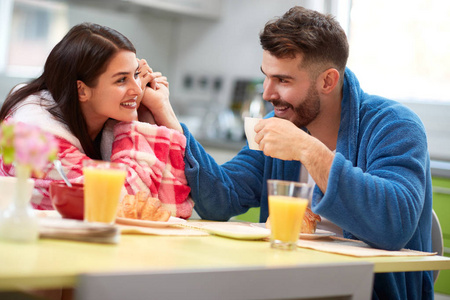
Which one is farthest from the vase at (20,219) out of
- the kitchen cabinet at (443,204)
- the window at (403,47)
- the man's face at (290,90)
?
the window at (403,47)

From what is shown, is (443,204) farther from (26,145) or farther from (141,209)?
(26,145)

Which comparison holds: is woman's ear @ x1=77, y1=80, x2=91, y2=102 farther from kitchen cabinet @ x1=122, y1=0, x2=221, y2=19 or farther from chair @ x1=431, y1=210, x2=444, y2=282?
kitchen cabinet @ x1=122, y1=0, x2=221, y2=19

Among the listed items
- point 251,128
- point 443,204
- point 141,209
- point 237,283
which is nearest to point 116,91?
point 251,128

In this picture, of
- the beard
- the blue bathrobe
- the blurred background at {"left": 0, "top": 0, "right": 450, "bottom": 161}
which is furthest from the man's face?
the blurred background at {"left": 0, "top": 0, "right": 450, "bottom": 161}

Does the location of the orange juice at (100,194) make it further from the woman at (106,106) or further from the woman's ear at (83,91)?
the woman's ear at (83,91)

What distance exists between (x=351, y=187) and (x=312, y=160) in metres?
0.12

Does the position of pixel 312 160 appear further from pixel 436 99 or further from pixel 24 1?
pixel 24 1

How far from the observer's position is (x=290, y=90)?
1966 mm

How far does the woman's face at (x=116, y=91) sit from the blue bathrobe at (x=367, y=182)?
0.21 meters

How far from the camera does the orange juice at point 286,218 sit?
1.26 metres

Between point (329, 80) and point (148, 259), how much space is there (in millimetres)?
1189

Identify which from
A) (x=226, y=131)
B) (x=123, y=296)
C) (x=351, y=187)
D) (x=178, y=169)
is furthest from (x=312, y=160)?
(x=226, y=131)

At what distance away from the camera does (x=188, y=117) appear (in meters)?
4.86

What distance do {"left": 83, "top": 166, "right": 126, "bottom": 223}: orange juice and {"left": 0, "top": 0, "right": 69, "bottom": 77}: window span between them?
3467 millimetres
